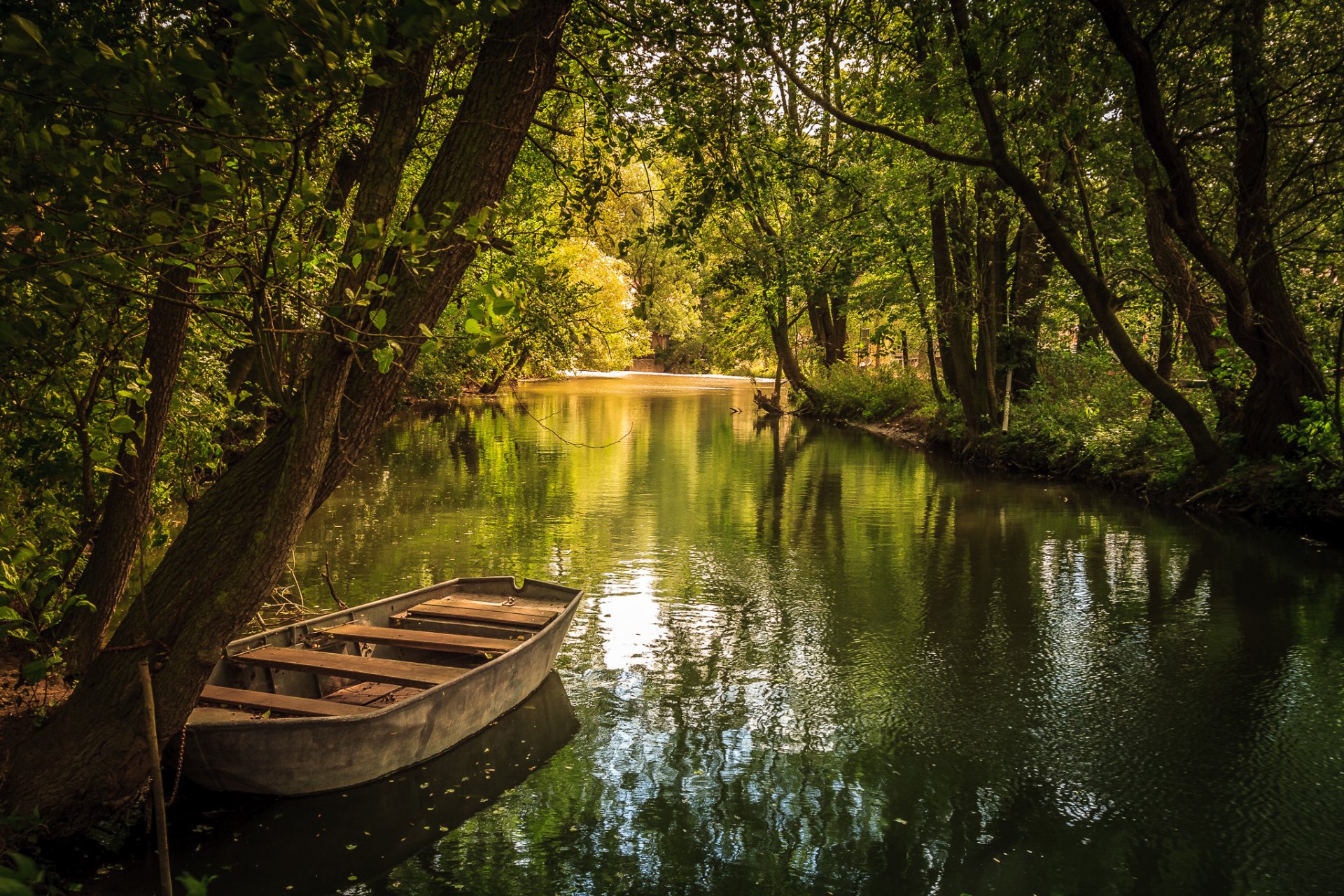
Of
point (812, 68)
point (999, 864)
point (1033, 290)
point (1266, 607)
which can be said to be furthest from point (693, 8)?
Result: point (1033, 290)

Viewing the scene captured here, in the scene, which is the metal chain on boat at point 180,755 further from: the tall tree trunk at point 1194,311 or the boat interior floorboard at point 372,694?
the tall tree trunk at point 1194,311

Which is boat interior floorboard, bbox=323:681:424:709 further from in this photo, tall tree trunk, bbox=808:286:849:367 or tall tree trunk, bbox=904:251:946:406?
tall tree trunk, bbox=808:286:849:367

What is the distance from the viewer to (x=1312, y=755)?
629 centimetres

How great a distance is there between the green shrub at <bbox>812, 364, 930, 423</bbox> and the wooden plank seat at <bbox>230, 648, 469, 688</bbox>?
23774 mm

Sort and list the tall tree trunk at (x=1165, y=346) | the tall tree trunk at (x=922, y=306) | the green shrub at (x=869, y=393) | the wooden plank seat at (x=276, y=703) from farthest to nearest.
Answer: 1. the green shrub at (x=869, y=393)
2. the tall tree trunk at (x=922, y=306)
3. the tall tree trunk at (x=1165, y=346)
4. the wooden plank seat at (x=276, y=703)

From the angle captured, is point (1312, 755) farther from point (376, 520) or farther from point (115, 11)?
point (376, 520)

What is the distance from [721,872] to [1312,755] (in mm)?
4347

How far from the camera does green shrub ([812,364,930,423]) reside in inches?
1153

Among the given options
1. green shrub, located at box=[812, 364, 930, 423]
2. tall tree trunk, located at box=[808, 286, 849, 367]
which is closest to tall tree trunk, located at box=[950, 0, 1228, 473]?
green shrub, located at box=[812, 364, 930, 423]

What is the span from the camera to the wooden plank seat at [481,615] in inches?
292

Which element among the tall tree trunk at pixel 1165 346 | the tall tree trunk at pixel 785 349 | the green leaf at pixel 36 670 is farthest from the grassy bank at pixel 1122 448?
the green leaf at pixel 36 670

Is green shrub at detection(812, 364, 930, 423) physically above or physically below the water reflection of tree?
above

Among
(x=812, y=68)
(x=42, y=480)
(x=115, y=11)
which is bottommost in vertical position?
(x=42, y=480)

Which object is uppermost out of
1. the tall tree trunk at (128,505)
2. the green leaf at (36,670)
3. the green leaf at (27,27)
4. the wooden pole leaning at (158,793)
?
the green leaf at (27,27)
